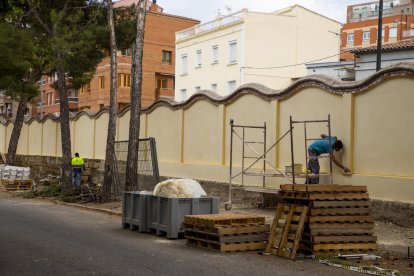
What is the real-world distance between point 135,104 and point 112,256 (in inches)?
400

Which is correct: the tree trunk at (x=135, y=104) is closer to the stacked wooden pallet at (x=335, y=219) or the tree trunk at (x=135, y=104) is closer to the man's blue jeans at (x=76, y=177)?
the man's blue jeans at (x=76, y=177)

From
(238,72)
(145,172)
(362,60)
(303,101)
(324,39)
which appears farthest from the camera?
(324,39)

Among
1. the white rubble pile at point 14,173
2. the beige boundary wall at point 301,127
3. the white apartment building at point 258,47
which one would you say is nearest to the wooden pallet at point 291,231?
the beige boundary wall at point 301,127

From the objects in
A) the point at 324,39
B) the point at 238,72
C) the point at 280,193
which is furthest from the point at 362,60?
the point at 280,193

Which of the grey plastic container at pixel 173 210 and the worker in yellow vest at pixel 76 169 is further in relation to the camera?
the worker in yellow vest at pixel 76 169

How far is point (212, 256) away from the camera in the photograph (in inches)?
424

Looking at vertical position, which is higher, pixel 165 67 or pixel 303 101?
pixel 165 67

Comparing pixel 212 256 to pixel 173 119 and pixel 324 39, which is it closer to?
pixel 173 119

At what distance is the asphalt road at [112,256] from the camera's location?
9305 millimetres

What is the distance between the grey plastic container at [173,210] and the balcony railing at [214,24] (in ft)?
129

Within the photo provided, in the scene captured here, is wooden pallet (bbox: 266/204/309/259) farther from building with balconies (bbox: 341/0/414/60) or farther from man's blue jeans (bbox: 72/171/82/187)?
building with balconies (bbox: 341/0/414/60)

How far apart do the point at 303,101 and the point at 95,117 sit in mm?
15475

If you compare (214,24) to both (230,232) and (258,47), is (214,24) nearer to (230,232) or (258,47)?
(258,47)

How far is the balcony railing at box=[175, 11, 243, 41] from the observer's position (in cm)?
5197
